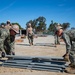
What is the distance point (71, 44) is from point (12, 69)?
99.1 inches

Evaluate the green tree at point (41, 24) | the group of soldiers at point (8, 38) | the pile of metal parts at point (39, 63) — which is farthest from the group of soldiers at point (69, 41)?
Result: the green tree at point (41, 24)

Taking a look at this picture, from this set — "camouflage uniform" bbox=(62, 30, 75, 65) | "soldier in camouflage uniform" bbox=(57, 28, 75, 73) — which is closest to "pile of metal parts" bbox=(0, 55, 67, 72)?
"soldier in camouflage uniform" bbox=(57, 28, 75, 73)

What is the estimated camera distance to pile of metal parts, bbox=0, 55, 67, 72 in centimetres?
800

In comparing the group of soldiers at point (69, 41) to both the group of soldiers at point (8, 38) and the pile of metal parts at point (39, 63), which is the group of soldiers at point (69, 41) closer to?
the pile of metal parts at point (39, 63)

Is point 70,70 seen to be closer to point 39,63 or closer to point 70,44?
point 70,44

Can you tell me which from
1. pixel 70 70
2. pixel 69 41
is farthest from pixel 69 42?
pixel 70 70

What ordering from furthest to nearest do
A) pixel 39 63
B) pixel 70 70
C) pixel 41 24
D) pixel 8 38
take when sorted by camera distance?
pixel 41 24
pixel 8 38
pixel 39 63
pixel 70 70

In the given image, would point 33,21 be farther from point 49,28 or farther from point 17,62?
point 17,62

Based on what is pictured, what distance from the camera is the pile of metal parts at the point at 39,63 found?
315 inches

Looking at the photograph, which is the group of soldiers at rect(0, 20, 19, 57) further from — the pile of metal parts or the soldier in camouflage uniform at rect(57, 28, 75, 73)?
the soldier in camouflage uniform at rect(57, 28, 75, 73)

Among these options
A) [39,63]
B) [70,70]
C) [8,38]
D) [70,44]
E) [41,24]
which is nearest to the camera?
[70,70]

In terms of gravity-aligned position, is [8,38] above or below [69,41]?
above

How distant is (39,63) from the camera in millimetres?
8516

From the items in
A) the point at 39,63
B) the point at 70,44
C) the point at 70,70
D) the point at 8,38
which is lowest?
the point at 70,70
